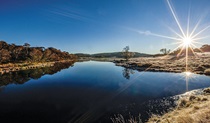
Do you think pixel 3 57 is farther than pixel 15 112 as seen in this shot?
Yes

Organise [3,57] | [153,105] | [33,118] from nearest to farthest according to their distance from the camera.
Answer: [33,118] < [153,105] < [3,57]

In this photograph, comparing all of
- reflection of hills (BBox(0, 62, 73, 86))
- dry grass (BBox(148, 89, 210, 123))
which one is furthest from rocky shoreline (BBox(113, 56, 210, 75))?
reflection of hills (BBox(0, 62, 73, 86))

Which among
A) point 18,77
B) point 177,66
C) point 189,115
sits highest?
point 189,115

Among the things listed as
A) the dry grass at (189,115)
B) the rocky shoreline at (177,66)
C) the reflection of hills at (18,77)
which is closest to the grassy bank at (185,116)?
the dry grass at (189,115)

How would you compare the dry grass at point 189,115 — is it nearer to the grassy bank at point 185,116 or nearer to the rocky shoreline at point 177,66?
the grassy bank at point 185,116

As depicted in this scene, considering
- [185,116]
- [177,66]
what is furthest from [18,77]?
[177,66]

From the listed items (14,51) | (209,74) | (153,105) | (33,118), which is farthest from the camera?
(14,51)

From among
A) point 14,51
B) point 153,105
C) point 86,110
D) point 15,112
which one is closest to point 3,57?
point 14,51

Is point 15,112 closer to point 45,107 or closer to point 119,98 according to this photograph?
point 45,107

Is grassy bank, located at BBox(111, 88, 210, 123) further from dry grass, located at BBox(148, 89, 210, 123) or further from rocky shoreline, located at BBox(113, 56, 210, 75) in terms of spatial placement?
rocky shoreline, located at BBox(113, 56, 210, 75)

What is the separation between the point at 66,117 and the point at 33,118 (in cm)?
306

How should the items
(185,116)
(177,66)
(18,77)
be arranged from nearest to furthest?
(185,116)
(18,77)
(177,66)

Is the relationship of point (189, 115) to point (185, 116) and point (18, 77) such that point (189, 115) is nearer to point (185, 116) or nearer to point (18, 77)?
point (185, 116)

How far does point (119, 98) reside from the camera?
1845 cm
